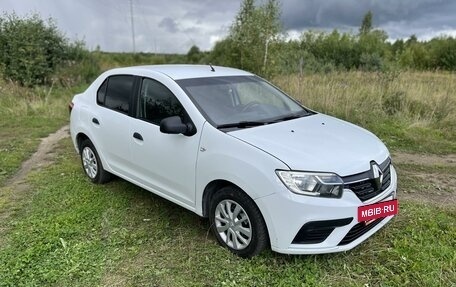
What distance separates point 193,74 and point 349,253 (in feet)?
7.75

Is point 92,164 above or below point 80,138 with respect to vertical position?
below

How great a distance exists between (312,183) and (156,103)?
1898mm

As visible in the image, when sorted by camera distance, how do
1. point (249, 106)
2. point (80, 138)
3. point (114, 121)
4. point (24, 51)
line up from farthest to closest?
point (24, 51)
point (80, 138)
point (114, 121)
point (249, 106)

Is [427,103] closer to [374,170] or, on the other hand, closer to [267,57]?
[267,57]

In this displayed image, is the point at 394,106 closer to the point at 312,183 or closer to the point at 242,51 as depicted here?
the point at 242,51

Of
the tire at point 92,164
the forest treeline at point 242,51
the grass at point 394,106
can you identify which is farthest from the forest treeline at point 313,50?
the tire at point 92,164

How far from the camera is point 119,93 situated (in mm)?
4250

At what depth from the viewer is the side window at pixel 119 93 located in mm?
4088

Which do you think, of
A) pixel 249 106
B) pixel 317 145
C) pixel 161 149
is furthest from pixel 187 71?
pixel 317 145

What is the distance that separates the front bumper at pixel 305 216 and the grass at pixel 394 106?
4.49 metres

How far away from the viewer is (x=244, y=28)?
11938 millimetres

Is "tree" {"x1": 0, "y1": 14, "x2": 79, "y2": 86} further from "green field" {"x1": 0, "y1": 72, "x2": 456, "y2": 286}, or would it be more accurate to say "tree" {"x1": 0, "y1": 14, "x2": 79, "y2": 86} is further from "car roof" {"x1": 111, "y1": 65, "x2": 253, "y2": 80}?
"car roof" {"x1": 111, "y1": 65, "x2": 253, "y2": 80}

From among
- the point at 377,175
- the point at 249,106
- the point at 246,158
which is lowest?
the point at 377,175

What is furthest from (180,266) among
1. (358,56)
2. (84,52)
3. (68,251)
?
(358,56)
